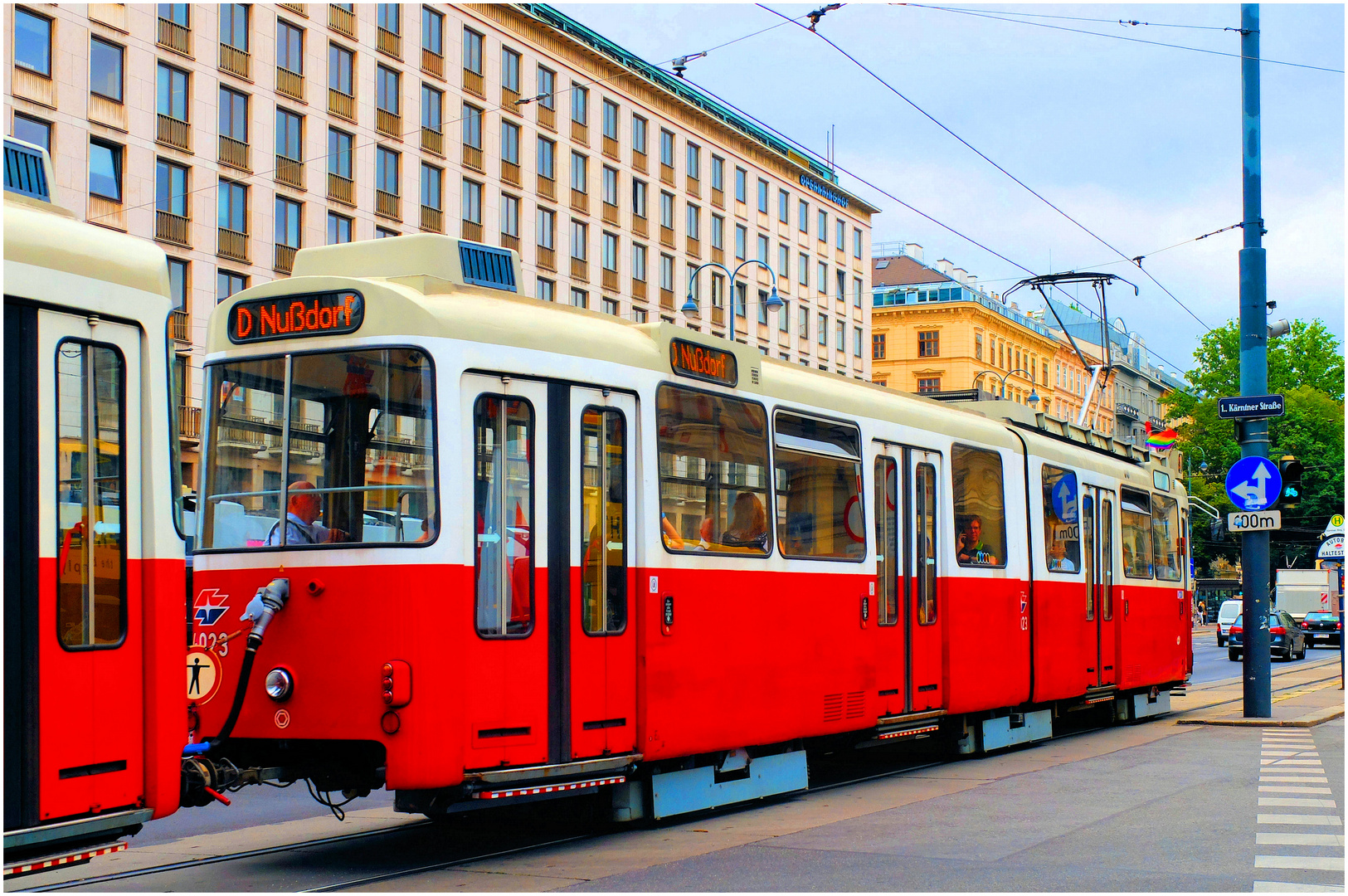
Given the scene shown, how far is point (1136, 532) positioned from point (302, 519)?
1344cm

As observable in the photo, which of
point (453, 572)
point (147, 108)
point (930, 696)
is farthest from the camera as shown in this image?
point (147, 108)

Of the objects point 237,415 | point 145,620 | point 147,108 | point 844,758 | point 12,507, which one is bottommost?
point 844,758

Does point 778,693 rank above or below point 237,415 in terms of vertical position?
below

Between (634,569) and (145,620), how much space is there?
3821 millimetres

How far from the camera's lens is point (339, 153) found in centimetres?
4444

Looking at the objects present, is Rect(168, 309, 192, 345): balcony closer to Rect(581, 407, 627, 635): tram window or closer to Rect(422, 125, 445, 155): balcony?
Rect(422, 125, 445, 155): balcony

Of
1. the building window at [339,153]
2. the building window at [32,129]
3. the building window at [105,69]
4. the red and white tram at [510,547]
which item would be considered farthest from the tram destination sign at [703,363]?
the building window at [339,153]

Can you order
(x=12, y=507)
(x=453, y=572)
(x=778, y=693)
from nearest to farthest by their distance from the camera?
(x=12, y=507) < (x=453, y=572) < (x=778, y=693)

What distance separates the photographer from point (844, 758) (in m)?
15.6

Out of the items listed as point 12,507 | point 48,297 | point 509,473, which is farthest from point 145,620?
point 509,473

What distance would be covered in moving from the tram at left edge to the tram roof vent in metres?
2.56

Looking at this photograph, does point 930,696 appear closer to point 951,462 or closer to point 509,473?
point 951,462

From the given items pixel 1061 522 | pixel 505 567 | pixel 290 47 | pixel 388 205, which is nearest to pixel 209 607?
pixel 505 567

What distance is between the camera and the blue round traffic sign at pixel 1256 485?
59.3 ft
